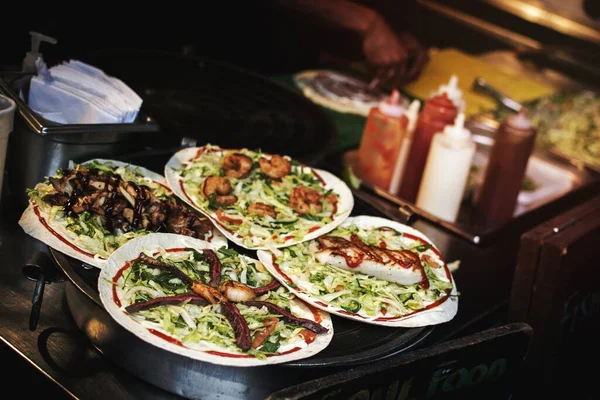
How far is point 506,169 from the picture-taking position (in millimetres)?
3498

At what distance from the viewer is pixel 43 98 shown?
8.98 feet

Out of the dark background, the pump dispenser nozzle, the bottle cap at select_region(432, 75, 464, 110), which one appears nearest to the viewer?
the pump dispenser nozzle

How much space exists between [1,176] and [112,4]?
3031 millimetres

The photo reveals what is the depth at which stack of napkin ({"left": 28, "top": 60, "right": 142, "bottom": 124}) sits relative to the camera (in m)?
2.70

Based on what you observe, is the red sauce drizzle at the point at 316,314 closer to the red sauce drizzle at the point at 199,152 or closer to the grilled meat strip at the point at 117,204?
the grilled meat strip at the point at 117,204

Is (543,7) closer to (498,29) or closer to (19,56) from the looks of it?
(498,29)

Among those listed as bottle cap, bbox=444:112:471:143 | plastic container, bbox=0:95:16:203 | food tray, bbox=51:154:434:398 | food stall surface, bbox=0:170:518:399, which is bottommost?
food stall surface, bbox=0:170:518:399

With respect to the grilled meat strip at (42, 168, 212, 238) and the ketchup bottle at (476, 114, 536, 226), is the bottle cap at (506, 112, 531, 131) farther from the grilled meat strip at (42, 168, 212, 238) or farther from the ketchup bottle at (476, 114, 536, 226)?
the grilled meat strip at (42, 168, 212, 238)

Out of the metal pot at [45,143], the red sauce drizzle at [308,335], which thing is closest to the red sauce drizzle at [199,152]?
the metal pot at [45,143]

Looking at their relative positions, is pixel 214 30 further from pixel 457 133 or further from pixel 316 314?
pixel 316 314

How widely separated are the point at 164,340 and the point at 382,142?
1792 mm

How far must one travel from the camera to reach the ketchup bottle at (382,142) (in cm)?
338

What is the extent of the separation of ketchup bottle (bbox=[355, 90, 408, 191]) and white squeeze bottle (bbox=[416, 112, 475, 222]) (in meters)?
0.16

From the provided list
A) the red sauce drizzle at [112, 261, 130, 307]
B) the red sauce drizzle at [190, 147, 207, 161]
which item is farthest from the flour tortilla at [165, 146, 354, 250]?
the red sauce drizzle at [112, 261, 130, 307]
